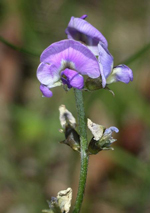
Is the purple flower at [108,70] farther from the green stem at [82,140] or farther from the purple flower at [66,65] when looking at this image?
the green stem at [82,140]

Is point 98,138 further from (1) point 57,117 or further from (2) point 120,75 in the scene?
(1) point 57,117

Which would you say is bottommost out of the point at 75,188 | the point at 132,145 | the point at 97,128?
the point at 75,188

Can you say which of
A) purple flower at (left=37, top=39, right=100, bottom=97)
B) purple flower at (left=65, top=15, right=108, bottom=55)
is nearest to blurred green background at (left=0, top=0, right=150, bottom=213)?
purple flower at (left=65, top=15, right=108, bottom=55)

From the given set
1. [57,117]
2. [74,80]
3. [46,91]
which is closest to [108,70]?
[74,80]

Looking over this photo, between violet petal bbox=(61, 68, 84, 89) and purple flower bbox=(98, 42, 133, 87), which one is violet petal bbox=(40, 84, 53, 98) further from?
purple flower bbox=(98, 42, 133, 87)

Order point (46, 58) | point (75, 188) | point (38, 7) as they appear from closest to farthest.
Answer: point (46, 58) → point (75, 188) → point (38, 7)

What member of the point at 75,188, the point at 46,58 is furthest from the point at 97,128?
the point at 75,188

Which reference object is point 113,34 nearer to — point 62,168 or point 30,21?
point 30,21
